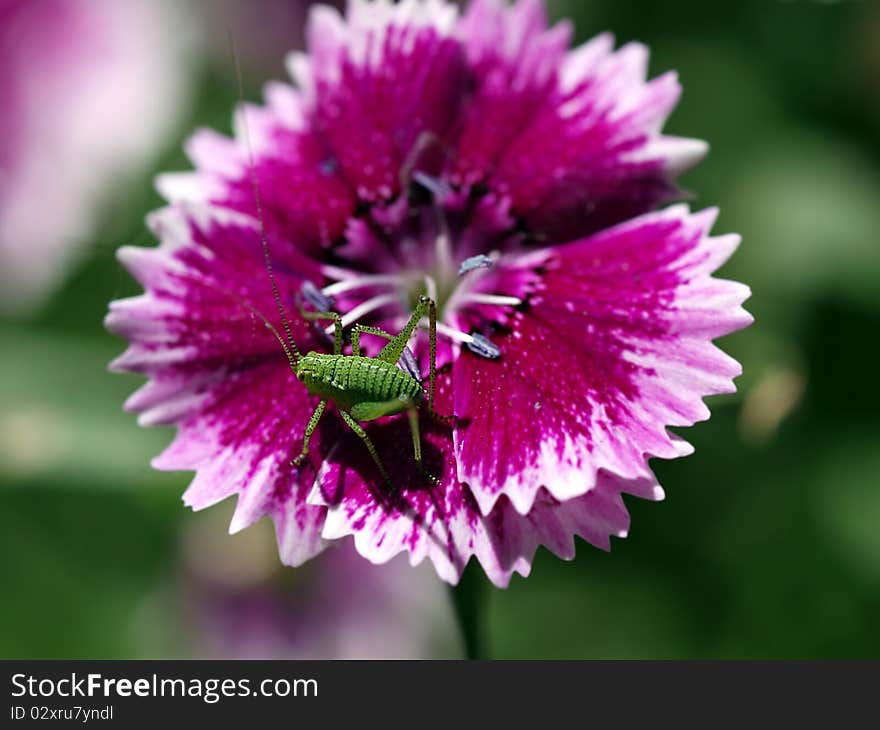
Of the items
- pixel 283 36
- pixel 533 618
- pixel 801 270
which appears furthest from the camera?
pixel 283 36

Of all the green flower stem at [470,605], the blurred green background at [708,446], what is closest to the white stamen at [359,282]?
the green flower stem at [470,605]

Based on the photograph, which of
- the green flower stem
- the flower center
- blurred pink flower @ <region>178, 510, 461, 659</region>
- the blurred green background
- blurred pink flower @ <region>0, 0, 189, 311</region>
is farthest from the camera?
blurred pink flower @ <region>0, 0, 189, 311</region>

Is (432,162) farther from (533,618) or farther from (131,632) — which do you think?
(131,632)

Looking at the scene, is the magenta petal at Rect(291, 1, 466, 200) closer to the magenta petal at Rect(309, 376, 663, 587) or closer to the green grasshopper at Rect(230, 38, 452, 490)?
the green grasshopper at Rect(230, 38, 452, 490)

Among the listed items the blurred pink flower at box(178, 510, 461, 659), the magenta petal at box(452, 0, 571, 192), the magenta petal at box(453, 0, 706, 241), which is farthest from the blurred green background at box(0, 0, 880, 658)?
the magenta petal at box(452, 0, 571, 192)

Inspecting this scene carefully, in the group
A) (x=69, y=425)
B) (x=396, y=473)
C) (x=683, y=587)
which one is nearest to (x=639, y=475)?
(x=396, y=473)

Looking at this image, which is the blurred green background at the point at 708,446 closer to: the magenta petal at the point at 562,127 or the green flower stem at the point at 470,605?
the magenta petal at the point at 562,127
